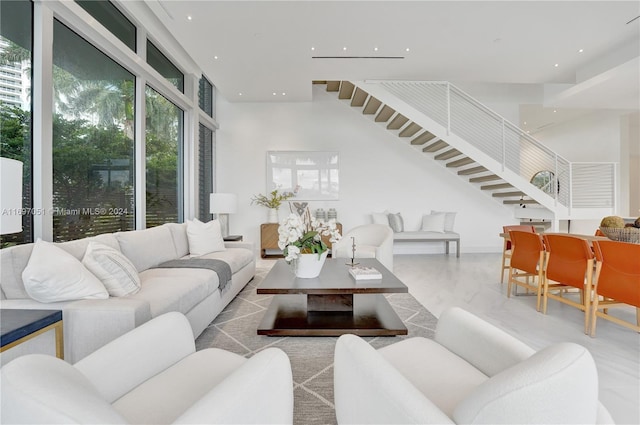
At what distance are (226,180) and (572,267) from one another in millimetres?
6281

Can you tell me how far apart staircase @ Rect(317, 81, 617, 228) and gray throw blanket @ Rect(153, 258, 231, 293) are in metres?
4.26

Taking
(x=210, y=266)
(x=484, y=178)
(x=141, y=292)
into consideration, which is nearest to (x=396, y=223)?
(x=484, y=178)

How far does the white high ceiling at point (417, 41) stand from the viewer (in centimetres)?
373

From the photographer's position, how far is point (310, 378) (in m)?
2.08

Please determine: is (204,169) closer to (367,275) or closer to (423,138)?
(423,138)

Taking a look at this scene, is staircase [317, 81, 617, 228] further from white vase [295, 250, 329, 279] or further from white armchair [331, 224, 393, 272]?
white vase [295, 250, 329, 279]

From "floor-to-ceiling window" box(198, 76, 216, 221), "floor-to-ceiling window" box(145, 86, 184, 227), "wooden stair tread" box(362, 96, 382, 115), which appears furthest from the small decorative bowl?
"floor-to-ceiling window" box(198, 76, 216, 221)

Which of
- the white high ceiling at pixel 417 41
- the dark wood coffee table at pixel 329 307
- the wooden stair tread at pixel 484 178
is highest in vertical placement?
the white high ceiling at pixel 417 41

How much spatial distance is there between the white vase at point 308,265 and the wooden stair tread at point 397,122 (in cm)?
449

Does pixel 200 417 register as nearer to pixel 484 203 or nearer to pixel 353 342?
pixel 353 342

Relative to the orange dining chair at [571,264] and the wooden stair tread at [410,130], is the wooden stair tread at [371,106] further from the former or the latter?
the orange dining chair at [571,264]

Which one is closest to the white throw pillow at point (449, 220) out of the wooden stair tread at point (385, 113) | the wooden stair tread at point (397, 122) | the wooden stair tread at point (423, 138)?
the wooden stair tread at point (423, 138)

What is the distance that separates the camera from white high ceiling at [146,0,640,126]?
147 inches

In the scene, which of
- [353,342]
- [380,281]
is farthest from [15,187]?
[380,281]
